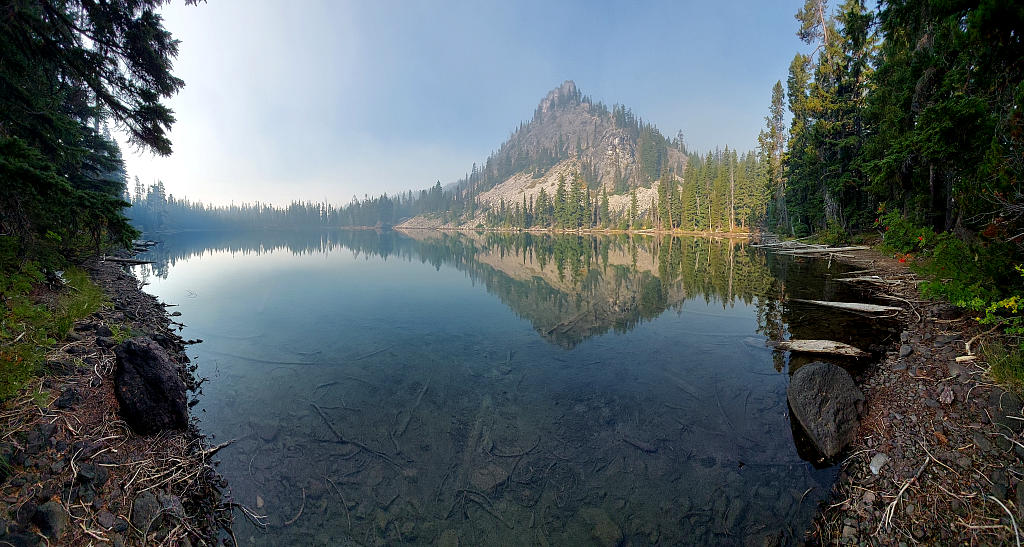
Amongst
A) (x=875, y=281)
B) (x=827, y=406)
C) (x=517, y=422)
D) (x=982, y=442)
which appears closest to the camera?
(x=982, y=442)

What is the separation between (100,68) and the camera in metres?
8.81

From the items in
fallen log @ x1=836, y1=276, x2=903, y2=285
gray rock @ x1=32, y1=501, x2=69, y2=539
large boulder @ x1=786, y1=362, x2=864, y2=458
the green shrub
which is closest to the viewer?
gray rock @ x1=32, y1=501, x2=69, y2=539

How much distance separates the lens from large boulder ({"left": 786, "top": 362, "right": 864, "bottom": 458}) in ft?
19.7

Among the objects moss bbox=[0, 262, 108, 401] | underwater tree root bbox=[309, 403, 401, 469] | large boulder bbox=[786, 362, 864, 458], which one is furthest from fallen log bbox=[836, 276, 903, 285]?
moss bbox=[0, 262, 108, 401]

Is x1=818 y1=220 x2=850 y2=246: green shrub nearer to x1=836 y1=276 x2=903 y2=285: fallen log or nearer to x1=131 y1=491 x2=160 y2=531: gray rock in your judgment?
x1=836 y1=276 x2=903 y2=285: fallen log

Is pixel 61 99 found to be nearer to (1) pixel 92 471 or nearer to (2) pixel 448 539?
(1) pixel 92 471

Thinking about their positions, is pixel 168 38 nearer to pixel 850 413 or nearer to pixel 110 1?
pixel 110 1

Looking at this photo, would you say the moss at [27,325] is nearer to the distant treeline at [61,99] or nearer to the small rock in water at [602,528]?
the distant treeline at [61,99]

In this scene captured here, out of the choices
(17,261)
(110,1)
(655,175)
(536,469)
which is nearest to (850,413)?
(536,469)

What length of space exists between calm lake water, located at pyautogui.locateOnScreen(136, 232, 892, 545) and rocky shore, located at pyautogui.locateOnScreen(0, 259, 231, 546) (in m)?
0.76

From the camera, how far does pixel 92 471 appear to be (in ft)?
13.8

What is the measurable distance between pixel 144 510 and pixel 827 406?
34.0 ft

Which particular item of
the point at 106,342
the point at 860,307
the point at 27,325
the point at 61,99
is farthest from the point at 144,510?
the point at 860,307

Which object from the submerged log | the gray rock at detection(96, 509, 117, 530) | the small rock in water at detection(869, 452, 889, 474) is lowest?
the small rock in water at detection(869, 452, 889, 474)
